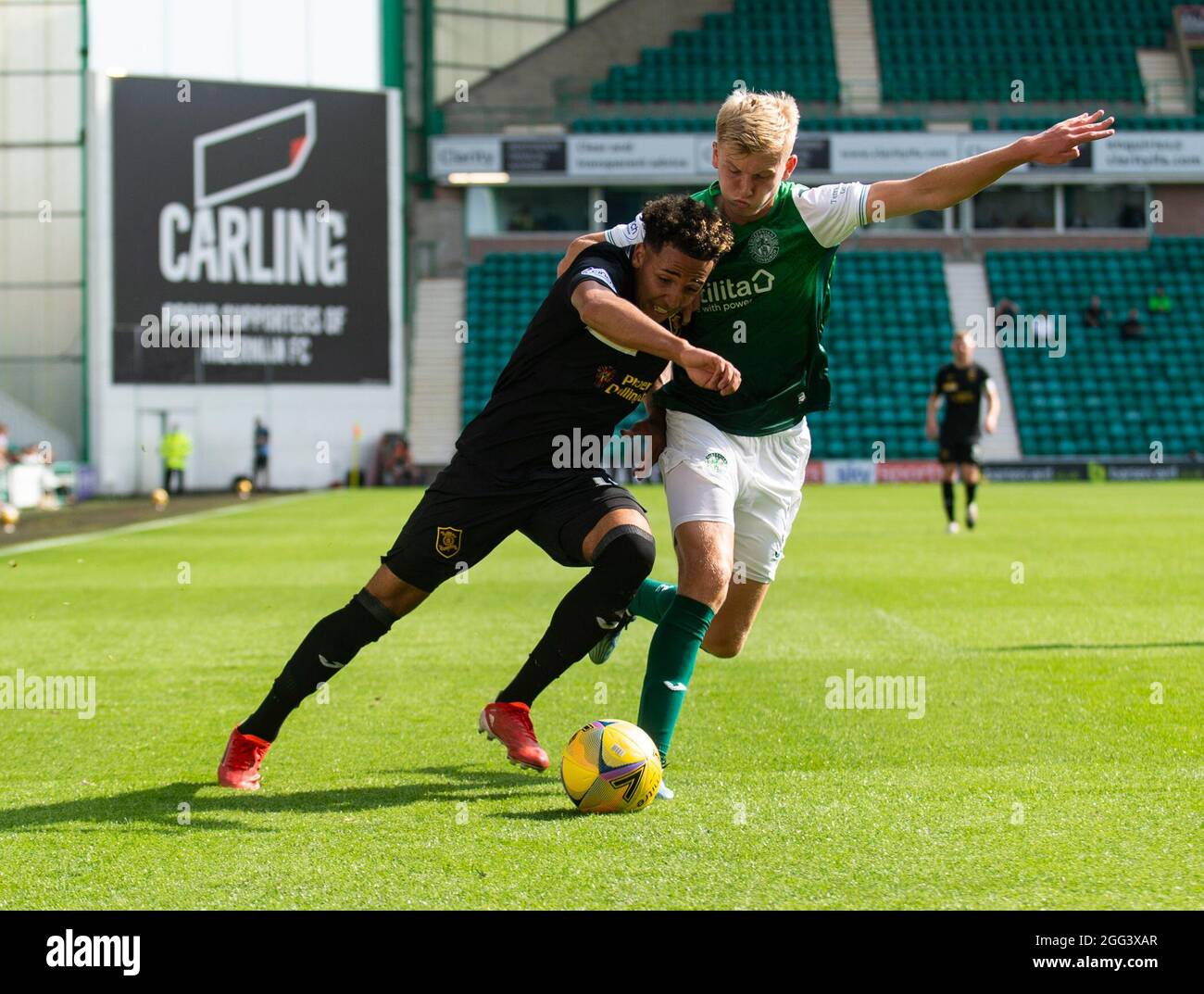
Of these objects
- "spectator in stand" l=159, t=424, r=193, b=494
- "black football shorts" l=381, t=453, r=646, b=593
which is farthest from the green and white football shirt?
"spectator in stand" l=159, t=424, r=193, b=494

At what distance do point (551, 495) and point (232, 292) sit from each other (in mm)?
29317

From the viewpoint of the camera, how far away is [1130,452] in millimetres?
33375

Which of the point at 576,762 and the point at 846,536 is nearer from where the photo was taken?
the point at 576,762

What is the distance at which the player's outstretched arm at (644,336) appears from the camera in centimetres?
436

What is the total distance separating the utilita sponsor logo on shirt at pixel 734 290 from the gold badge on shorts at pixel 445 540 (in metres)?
1.24

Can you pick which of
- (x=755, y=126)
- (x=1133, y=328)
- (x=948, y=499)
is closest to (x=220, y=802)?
(x=755, y=126)

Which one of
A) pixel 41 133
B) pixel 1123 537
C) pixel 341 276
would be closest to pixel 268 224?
pixel 341 276

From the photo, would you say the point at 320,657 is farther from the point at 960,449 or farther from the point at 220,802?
the point at 960,449

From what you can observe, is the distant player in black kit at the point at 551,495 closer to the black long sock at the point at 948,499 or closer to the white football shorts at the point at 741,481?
the white football shorts at the point at 741,481

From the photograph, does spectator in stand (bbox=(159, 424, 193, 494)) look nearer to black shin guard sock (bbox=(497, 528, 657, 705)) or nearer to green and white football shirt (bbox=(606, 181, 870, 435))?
green and white football shirt (bbox=(606, 181, 870, 435))

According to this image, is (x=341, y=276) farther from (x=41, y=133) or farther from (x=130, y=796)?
(x=130, y=796)

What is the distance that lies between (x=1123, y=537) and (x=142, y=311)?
2325cm

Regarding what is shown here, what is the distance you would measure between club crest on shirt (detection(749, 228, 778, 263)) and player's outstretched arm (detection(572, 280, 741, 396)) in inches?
26.7
